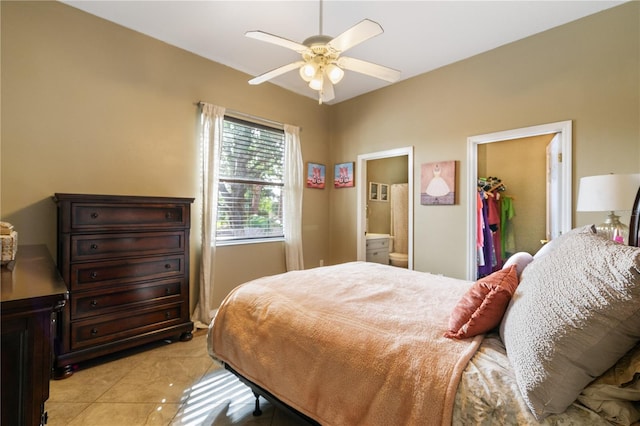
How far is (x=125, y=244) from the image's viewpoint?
239 cm

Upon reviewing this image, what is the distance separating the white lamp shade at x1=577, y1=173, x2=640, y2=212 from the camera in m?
1.96

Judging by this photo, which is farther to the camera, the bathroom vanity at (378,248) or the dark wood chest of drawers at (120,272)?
the bathroom vanity at (378,248)

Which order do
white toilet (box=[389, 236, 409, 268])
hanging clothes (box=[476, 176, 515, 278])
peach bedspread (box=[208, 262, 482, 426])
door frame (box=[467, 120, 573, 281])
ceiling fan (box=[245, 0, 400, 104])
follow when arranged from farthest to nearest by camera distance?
white toilet (box=[389, 236, 409, 268]) → hanging clothes (box=[476, 176, 515, 278]) → door frame (box=[467, 120, 573, 281]) → ceiling fan (box=[245, 0, 400, 104]) → peach bedspread (box=[208, 262, 482, 426])

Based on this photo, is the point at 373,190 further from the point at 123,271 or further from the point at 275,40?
the point at 123,271

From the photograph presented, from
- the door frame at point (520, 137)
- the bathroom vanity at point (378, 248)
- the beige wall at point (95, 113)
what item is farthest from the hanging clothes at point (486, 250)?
the beige wall at point (95, 113)

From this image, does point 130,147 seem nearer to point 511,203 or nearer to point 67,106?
point 67,106

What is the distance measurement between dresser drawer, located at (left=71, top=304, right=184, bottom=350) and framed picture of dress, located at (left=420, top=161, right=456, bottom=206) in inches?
117

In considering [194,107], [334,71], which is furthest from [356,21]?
[194,107]

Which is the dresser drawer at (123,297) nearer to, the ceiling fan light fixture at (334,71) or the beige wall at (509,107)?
the ceiling fan light fixture at (334,71)

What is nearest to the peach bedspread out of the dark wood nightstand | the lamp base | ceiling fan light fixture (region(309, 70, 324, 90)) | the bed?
the bed

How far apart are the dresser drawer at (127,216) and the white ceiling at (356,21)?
171 centimetres

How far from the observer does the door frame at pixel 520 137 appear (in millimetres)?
2615

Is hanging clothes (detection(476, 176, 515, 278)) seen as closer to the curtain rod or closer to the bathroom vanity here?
the bathroom vanity

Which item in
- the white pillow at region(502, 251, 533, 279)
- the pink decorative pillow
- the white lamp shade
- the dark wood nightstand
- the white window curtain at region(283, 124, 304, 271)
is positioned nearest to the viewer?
the dark wood nightstand
